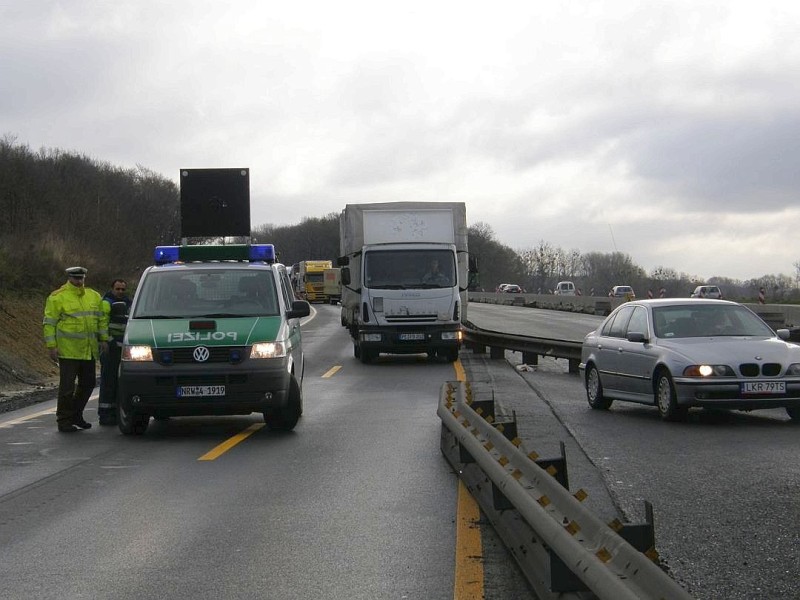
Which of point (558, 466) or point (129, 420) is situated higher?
point (558, 466)

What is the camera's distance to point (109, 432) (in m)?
12.5

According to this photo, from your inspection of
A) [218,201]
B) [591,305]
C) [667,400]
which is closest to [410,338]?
[218,201]

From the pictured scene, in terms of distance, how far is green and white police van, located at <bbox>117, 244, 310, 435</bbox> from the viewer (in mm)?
11531

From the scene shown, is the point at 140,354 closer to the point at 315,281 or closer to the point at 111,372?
the point at 111,372

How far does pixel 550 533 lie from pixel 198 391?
748cm

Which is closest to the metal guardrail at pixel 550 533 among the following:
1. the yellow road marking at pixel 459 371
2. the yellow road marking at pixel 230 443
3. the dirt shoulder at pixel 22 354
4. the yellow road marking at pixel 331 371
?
the yellow road marking at pixel 230 443

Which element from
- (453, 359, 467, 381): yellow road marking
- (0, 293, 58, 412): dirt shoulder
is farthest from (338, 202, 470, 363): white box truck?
(0, 293, 58, 412): dirt shoulder

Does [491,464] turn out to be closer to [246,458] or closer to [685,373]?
[246,458]

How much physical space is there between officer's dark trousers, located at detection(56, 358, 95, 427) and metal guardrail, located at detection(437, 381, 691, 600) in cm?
587

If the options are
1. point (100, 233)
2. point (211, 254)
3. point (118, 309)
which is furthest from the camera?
point (100, 233)

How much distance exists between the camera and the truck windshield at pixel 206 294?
12289mm

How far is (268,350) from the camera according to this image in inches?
463

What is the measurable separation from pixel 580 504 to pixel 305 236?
175 meters

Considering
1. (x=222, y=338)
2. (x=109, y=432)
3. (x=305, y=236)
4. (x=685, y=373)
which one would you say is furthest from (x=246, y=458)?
(x=305, y=236)
